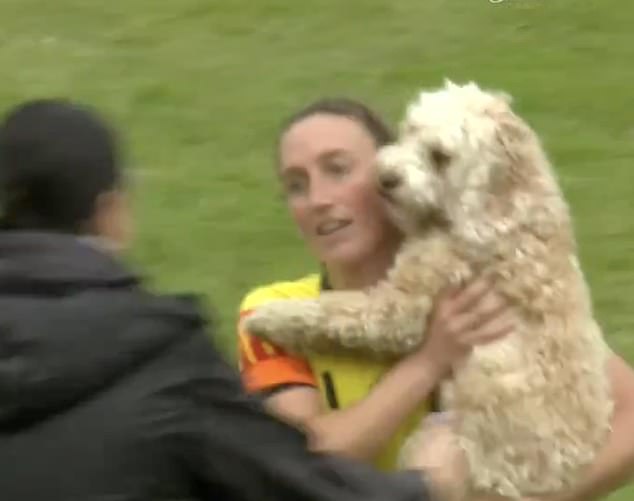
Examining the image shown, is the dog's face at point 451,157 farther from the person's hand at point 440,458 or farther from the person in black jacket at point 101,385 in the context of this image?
the person in black jacket at point 101,385

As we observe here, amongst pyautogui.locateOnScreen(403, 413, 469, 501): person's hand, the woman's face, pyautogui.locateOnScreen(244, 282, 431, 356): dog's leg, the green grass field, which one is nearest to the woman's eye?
the woman's face

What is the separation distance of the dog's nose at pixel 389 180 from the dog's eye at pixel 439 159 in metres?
0.13

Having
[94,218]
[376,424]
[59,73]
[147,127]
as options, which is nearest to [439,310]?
[376,424]

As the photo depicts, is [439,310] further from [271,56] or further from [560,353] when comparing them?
[271,56]

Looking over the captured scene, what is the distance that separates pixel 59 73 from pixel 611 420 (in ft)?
17.0

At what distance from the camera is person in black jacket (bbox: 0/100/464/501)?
88.5 inches

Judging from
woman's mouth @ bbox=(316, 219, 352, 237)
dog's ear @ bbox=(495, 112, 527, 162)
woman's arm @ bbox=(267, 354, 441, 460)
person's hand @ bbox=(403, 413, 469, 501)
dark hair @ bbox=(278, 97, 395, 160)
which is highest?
dark hair @ bbox=(278, 97, 395, 160)

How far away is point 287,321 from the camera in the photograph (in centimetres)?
321

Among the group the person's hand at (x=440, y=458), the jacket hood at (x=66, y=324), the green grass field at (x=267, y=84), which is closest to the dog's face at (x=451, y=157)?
the person's hand at (x=440, y=458)

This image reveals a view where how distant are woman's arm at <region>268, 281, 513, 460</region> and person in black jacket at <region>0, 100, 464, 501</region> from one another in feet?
1.72

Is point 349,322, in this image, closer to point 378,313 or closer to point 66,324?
point 378,313

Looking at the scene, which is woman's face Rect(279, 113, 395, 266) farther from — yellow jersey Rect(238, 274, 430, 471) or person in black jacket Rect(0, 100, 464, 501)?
person in black jacket Rect(0, 100, 464, 501)

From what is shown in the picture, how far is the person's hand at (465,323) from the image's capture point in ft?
10.5

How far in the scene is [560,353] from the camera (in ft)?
10.5
